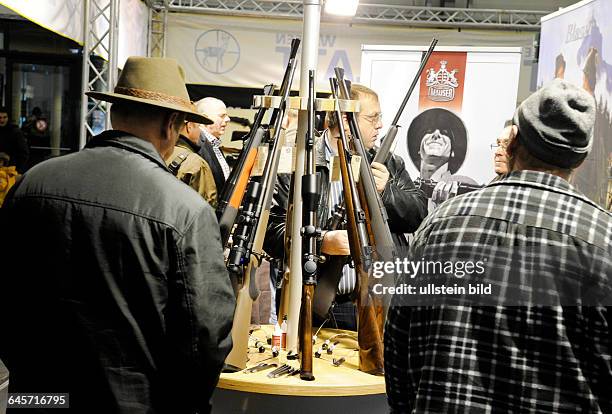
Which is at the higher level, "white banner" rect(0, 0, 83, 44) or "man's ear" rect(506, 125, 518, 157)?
"white banner" rect(0, 0, 83, 44)

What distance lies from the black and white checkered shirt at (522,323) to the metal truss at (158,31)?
6898 mm

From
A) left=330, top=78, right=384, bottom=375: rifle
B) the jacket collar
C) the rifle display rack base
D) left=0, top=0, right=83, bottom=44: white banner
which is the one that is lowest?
the rifle display rack base

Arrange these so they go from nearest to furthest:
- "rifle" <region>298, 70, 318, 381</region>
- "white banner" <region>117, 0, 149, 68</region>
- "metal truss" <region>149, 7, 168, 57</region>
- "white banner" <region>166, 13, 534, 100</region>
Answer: "rifle" <region>298, 70, 318, 381</region> < "white banner" <region>117, 0, 149, 68</region> < "metal truss" <region>149, 7, 168, 57</region> < "white banner" <region>166, 13, 534, 100</region>

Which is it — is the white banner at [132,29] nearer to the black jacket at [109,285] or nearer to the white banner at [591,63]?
the white banner at [591,63]

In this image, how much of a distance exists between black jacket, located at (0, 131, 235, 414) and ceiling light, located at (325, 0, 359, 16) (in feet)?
4.47

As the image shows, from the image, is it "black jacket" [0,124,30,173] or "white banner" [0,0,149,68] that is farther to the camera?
"black jacket" [0,124,30,173]

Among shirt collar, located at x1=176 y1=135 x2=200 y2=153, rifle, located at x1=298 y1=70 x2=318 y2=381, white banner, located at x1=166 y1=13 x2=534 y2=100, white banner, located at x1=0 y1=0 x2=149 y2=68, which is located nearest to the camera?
rifle, located at x1=298 y1=70 x2=318 y2=381

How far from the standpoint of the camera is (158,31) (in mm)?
7785

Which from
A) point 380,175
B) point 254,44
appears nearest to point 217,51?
point 254,44

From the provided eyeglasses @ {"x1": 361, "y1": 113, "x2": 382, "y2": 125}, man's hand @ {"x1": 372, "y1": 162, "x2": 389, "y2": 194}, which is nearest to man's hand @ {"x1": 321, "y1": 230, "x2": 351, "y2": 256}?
man's hand @ {"x1": 372, "y1": 162, "x2": 389, "y2": 194}

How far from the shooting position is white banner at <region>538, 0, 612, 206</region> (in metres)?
2.55

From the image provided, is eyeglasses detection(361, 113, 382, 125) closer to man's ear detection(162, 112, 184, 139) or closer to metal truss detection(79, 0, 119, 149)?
man's ear detection(162, 112, 184, 139)

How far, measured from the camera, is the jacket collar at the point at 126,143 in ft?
4.74

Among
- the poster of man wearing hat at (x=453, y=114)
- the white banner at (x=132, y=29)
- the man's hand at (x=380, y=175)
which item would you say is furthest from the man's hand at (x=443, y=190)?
the white banner at (x=132, y=29)
